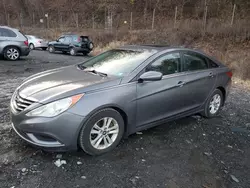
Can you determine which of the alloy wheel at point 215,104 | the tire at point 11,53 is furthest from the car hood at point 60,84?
the tire at point 11,53

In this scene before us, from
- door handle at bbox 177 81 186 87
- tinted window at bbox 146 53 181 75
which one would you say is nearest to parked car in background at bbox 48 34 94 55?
tinted window at bbox 146 53 181 75

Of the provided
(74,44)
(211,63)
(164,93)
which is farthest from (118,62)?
(74,44)

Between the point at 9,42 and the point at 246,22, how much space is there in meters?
14.0

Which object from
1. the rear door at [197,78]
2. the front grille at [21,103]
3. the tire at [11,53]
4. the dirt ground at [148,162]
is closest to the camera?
the dirt ground at [148,162]

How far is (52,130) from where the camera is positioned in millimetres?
2797

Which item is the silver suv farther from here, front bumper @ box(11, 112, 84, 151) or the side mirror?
the side mirror

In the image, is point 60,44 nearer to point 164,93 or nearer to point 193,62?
point 193,62

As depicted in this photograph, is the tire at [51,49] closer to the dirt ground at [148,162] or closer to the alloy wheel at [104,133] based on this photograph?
the dirt ground at [148,162]

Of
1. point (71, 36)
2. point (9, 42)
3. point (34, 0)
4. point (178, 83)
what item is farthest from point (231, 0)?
point (34, 0)

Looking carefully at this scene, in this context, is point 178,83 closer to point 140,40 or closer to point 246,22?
point 246,22

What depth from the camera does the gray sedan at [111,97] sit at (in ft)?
9.37

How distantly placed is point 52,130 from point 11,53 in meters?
9.83

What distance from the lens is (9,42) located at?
10.8 meters

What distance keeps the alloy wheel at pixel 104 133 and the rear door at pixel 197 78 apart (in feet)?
5.13
